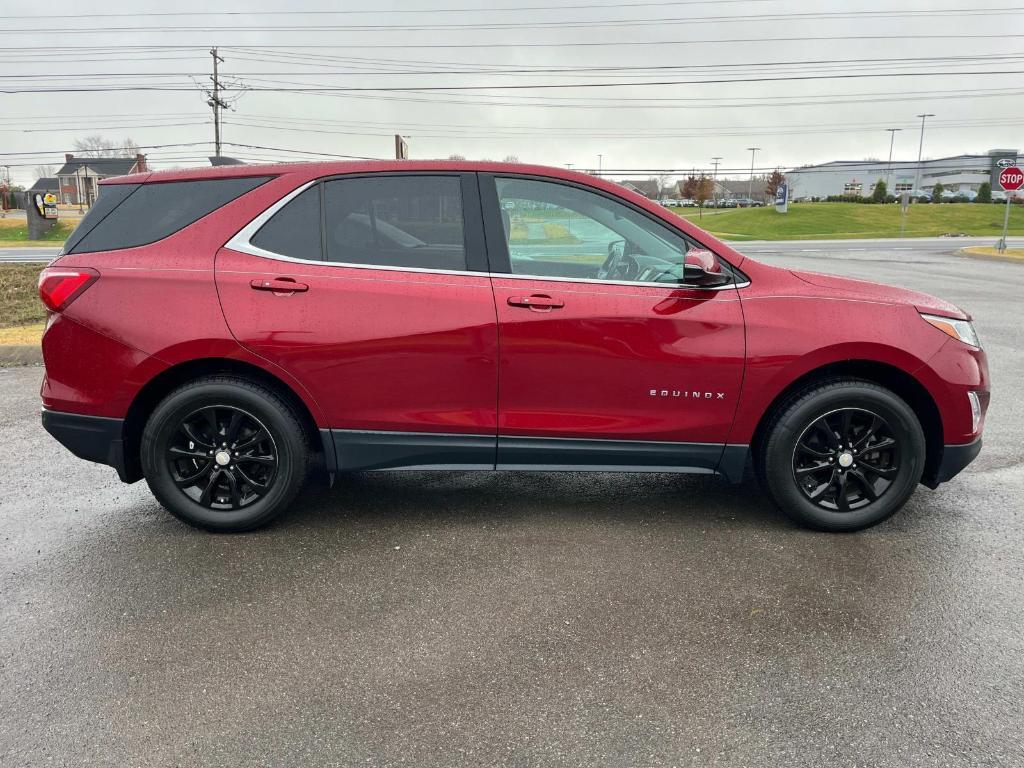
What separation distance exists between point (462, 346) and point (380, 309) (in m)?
0.42

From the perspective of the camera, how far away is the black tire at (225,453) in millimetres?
3711

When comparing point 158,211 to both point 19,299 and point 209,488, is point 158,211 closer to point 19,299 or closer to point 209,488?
point 209,488

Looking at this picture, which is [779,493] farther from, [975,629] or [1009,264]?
[1009,264]

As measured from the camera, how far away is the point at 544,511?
421cm

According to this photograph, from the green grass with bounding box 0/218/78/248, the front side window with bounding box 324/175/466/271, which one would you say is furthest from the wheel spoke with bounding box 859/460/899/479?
the green grass with bounding box 0/218/78/248

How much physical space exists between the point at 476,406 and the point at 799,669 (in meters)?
1.80

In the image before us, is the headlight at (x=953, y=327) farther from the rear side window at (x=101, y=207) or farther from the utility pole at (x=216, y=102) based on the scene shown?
the utility pole at (x=216, y=102)

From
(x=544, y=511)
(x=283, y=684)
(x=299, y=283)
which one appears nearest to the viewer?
(x=283, y=684)

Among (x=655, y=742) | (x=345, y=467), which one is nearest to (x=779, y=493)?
(x=655, y=742)

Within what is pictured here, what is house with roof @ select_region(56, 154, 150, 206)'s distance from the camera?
87.1 meters

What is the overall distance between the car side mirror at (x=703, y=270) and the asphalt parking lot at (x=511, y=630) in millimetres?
1268

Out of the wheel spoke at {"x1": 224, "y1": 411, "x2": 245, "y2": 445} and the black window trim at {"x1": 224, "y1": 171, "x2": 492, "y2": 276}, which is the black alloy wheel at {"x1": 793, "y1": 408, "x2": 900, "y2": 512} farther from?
the wheel spoke at {"x1": 224, "y1": 411, "x2": 245, "y2": 445}

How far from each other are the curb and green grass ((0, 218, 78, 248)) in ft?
86.5

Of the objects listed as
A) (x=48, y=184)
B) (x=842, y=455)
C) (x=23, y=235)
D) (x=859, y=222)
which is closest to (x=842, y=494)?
(x=842, y=455)
